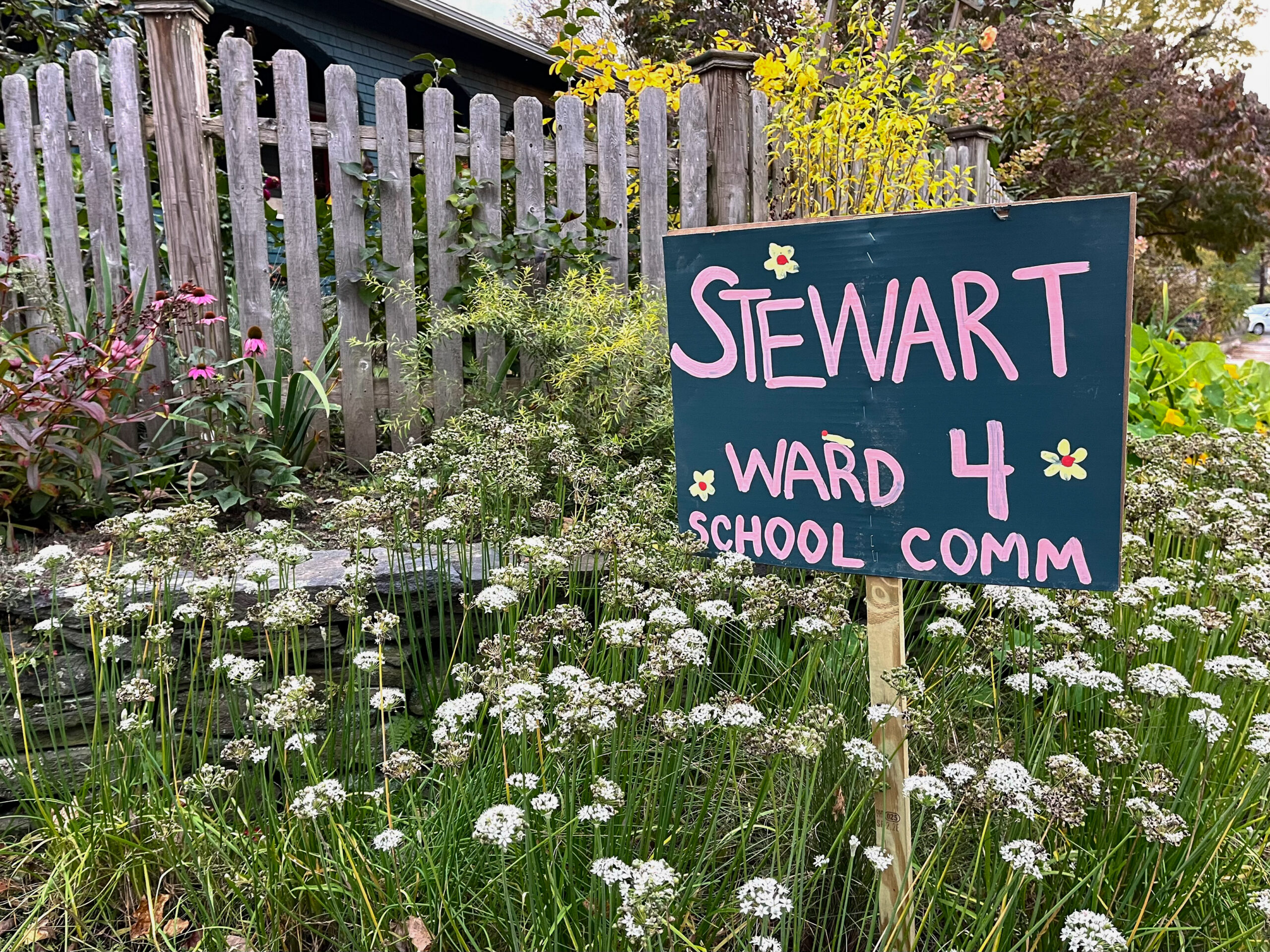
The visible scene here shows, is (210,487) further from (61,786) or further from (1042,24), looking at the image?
(1042,24)

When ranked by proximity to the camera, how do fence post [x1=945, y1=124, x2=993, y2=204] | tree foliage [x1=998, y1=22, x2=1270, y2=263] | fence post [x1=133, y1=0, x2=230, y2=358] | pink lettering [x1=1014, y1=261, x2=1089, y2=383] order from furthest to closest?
tree foliage [x1=998, y1=22, x2=1270, y2=263], fence post [x1=945, y1=124, x2=993, y2=204], fence post [x1=133, y1=0, x2=230, y2=358], pink lettering [x1=1014, y1=261, x2=1089, y2=383]

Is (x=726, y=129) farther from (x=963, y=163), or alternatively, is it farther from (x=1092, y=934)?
(x=1092, y=934)

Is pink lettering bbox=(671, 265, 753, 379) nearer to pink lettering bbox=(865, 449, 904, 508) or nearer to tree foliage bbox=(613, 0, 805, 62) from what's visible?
pink lettering bbox=(865, 449, 904, 508)

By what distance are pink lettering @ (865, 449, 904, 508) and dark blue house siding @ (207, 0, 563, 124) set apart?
25.4 feet

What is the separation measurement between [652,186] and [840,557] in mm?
2617

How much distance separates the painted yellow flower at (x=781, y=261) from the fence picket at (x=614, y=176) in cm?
192

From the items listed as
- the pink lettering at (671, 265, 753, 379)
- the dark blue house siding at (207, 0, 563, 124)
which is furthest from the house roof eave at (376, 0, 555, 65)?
the pink lettering at (671, 265, 753, 379)

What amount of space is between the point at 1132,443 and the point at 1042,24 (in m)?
9.56

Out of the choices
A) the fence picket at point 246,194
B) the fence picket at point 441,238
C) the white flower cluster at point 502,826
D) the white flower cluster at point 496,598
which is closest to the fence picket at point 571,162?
the fence picket at point 441,238

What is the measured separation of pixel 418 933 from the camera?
1.45 m

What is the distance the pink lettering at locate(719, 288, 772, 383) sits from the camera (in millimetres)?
1816

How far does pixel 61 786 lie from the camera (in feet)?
→ 6.41

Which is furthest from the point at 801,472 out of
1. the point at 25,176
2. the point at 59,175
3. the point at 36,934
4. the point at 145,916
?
the point at 25,176

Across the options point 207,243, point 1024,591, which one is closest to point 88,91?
point 207,243
